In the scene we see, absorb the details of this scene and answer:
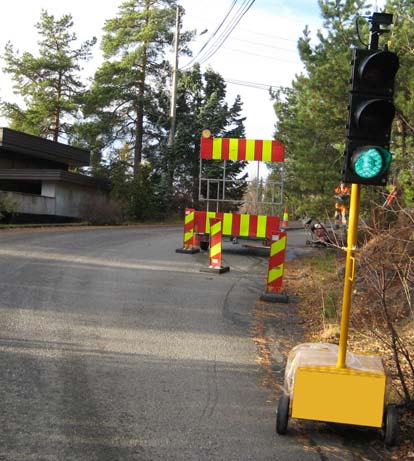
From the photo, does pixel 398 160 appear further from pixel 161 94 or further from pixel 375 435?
pixel 161 94

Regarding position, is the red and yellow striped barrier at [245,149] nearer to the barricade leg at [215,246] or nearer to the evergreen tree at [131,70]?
the barricade leg at [215,246]

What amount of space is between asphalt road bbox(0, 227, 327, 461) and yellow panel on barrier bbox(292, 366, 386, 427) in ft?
1.02

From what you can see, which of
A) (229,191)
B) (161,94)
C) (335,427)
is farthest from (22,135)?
(335,427)

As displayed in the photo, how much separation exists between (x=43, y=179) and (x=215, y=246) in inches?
742

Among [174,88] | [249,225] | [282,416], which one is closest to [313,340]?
[282,416]

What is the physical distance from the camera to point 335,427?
4.52 m

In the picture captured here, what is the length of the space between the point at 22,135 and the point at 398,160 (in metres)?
23.0

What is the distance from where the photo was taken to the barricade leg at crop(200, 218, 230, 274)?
1209cm

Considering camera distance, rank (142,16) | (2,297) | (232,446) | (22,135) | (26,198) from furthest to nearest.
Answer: (142,16) < (22,135) < (26,198) < (2,297) < (232,446)

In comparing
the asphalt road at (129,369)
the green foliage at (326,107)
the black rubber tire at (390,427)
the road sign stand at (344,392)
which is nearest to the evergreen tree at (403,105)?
the green foliage at (326,107)

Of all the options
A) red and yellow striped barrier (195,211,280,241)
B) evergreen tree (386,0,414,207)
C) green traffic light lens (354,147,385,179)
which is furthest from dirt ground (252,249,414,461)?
evergreen tree (386,0,414,207)

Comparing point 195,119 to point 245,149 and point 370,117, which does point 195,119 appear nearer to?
point 245,149

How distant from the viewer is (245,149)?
1446 cm

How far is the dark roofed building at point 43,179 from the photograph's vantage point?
28062 mm
